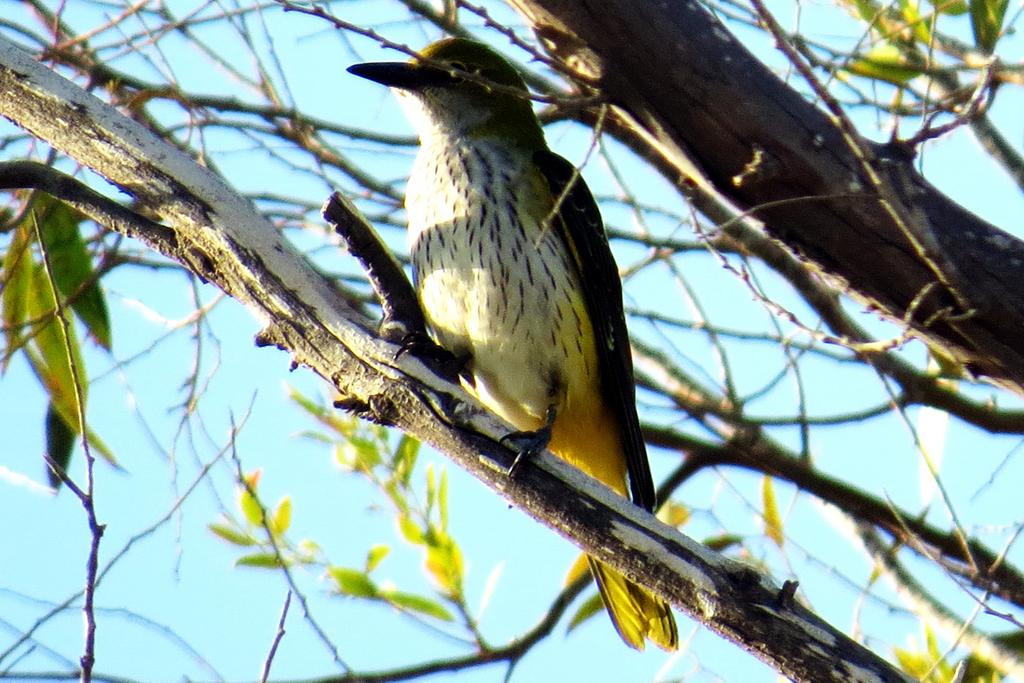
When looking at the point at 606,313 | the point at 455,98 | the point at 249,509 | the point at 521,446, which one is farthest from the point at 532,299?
the point at 249,509

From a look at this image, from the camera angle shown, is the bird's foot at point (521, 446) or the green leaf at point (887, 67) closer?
the bird's foot at point (521, 446)

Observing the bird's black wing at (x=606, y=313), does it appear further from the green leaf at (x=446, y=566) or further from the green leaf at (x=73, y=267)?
the green leaf at (x=73, y=267)

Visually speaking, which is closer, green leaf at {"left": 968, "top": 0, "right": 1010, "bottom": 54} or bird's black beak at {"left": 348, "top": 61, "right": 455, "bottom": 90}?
green leaf at {"left": 968, "top": 0, "right": 1010, "bottom": 54}

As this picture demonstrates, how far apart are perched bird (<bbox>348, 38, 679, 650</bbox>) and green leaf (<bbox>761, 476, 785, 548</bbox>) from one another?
1.76 feet

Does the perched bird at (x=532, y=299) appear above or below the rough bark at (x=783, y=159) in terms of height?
below

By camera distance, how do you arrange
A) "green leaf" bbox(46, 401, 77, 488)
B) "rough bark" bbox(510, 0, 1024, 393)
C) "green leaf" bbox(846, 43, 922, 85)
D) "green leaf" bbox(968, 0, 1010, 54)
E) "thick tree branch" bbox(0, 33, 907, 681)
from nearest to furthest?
"thick tree branch" bbox(0, 33, 907, 681) → "rough bark" bbox(510, 0, 1024, 393) → "green leaf" bbox(968, 0, 1010, 54) → "green leaf" bbox(46, 401, 77, 488) → "green leaf" bbox(846, 43, 922, 85)

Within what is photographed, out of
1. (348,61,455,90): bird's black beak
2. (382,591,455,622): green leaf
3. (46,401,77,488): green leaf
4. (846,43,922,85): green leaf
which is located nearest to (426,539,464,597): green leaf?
(382,591,455,622): green leaf

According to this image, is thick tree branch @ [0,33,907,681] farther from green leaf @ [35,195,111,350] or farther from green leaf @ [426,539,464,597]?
green leaf @ [426,539,464,597]

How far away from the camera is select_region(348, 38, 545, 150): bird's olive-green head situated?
439 cm

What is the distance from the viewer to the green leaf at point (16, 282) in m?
4.06

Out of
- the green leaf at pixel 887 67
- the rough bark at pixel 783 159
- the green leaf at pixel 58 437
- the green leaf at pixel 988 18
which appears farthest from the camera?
the green leaf at pixel 887 67

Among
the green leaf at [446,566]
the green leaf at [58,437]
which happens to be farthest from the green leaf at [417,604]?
the green leaf at [58,437]

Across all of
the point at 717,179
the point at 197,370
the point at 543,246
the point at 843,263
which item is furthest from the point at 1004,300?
the point at 197,370

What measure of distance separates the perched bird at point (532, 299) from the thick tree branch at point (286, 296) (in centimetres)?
81
